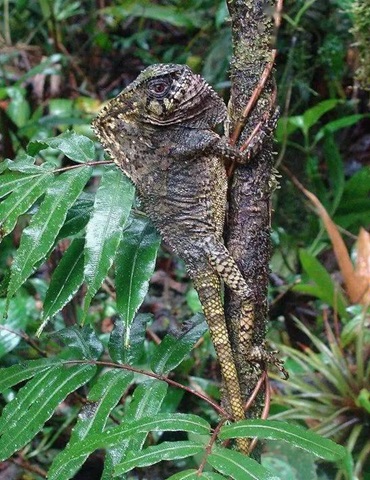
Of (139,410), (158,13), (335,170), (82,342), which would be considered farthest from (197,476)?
(158,13)

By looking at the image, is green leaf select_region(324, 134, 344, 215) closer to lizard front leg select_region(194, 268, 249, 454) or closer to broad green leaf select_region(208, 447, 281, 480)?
lizard front leg select_region(194, 268, 249, 454)

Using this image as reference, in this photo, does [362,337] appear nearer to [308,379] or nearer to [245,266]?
[308,379]

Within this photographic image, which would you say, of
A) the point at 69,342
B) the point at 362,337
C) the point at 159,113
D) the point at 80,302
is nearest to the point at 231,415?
the point at 69,342

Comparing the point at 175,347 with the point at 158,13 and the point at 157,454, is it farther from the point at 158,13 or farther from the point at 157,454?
the point at 158,13

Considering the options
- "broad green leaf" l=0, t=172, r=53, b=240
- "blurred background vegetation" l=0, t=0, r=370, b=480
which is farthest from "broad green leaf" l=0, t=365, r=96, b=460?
"broad green leaf" l=0, t=172, r=53, b=240

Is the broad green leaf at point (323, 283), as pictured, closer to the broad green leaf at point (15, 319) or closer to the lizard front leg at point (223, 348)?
the broad green leaf at point (15, 319)
